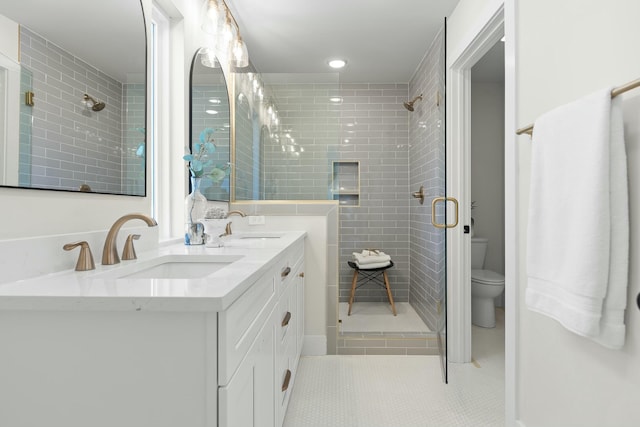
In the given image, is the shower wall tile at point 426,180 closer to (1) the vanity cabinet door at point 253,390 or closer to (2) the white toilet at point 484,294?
(2) the white toilet at point 484,294

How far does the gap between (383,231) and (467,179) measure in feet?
5.08

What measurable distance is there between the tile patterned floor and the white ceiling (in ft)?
8.38

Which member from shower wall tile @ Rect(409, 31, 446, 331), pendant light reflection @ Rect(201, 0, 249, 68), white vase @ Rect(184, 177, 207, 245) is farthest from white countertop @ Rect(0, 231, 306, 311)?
shower wall tile @ Rect(409, 31, 446, 331)

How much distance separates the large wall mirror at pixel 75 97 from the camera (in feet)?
3.00

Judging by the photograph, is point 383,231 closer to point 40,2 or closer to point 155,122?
point 155,122

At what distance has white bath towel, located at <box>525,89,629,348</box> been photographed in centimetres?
96

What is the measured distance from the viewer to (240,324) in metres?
0.82

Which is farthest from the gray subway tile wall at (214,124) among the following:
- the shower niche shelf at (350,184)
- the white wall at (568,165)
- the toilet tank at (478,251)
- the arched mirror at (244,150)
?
the toilet tank at (478,251)

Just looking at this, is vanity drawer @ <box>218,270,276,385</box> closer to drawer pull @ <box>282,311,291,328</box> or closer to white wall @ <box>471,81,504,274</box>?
drawer pull @ <box>282,311,291,328</box>

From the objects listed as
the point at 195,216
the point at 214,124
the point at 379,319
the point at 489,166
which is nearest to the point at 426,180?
the point at 489,166

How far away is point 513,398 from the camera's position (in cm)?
157

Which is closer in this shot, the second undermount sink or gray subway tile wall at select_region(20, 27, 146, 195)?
gray subway tile wall at select_region(20, 27, 146, 195)

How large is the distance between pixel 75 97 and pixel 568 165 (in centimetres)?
163

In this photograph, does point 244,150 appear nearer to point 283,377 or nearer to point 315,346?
point 315,346
